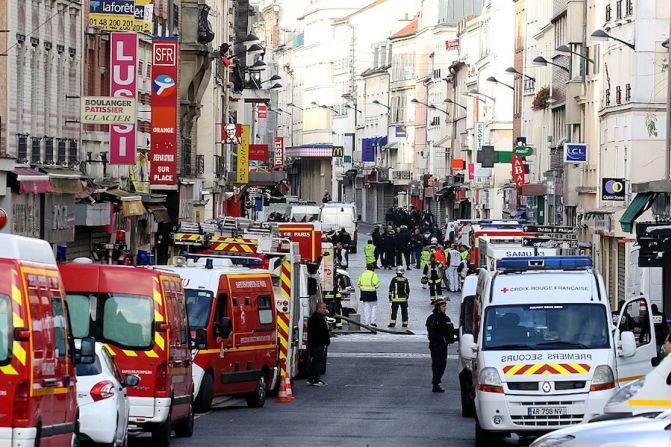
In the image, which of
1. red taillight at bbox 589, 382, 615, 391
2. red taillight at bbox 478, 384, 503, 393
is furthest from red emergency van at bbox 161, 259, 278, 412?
red taillight at bbox 589, 382, 615, 391

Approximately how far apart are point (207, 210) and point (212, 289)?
151 ft

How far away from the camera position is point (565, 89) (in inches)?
3071

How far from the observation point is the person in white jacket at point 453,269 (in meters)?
66.1

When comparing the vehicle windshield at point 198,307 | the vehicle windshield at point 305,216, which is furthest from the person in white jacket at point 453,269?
the vehicle windshield at point 198,307

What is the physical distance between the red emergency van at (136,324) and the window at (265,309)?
309 inches

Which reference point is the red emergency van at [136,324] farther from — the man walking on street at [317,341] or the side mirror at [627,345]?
the man walking on street at [317,341]

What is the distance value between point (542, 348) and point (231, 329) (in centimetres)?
685

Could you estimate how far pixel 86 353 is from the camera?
16.7 metres

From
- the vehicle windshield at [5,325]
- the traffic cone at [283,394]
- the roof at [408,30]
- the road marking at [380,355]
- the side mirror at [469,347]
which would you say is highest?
the roof at [408,30]

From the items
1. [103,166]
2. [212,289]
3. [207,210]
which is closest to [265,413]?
[212,289]

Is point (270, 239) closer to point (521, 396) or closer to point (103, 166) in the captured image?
point (103, 166)

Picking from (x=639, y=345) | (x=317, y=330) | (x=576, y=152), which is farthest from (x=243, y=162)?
(x=639, y=345)

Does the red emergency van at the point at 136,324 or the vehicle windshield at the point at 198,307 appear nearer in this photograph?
the red emergency van at the point at 136,324

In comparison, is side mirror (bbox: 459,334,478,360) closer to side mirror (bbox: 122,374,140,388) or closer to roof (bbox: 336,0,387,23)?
side mirror (bbox: 122,374,140,388)
